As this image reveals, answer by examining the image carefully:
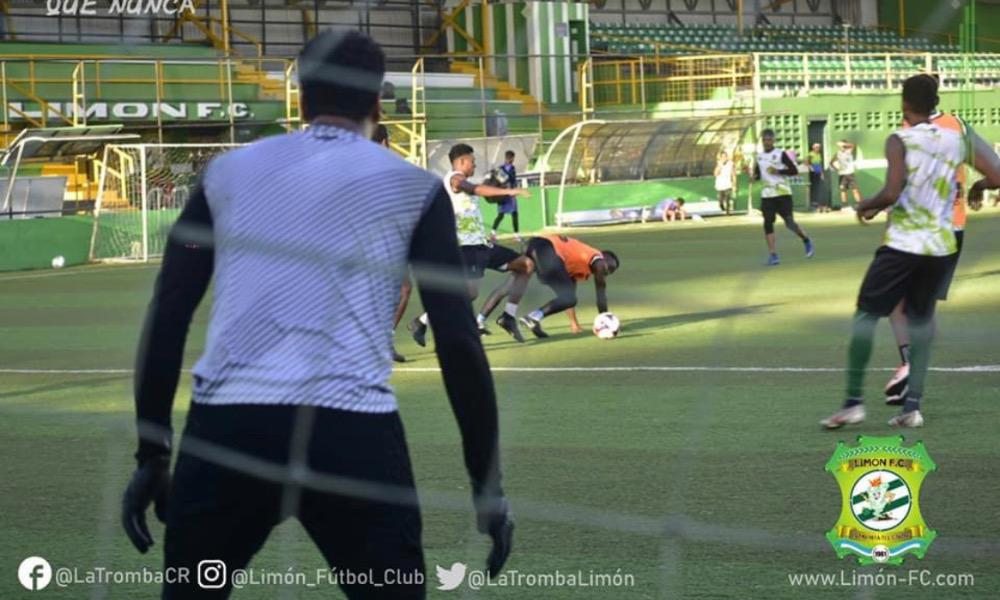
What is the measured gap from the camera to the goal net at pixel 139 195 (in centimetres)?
2420

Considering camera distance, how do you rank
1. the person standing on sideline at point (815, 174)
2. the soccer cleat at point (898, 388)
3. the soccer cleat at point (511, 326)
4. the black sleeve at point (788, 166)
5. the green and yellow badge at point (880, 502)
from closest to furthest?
the green and yellow badge at point (880, 502) < the soccer cleat at point (898, 388) < the soccer cleat at point (511, 326) < the black sleeve at point (788, 166) < the person standing on sideline at point (815, 174)

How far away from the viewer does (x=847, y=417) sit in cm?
784

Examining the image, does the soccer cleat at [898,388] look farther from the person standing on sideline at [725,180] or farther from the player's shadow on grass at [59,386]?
the person standing on sideline at [725,180]

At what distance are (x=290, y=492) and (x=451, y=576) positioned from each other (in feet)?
7.89

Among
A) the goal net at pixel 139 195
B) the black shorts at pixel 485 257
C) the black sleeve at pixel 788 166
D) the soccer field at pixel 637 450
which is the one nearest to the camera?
the soccer field at pixel 637 450

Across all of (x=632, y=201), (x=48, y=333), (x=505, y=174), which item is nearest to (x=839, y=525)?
(x=48, y=333)

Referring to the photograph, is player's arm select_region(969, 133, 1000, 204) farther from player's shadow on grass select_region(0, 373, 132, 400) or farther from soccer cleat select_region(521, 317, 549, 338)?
player's shadow on grass select_region(0, 373, 132, 400)

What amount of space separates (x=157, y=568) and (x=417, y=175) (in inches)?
114

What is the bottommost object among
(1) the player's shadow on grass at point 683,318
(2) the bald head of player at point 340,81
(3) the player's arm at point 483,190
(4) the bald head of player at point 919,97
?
(1) the player's shadow on grass at point 683,318

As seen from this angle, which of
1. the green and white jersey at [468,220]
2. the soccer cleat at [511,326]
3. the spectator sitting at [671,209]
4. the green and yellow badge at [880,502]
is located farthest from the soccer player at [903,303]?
the spectator sitting at [671,209]

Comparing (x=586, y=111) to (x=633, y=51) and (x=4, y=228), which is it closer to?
(x=633, y=51)

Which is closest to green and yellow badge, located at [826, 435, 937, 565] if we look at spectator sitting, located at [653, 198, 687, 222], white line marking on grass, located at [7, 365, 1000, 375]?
white line marking on grass, located at [7, 365, 1000, 375]

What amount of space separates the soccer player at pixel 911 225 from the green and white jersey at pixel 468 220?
187 inches

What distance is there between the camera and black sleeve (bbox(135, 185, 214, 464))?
3199mm
